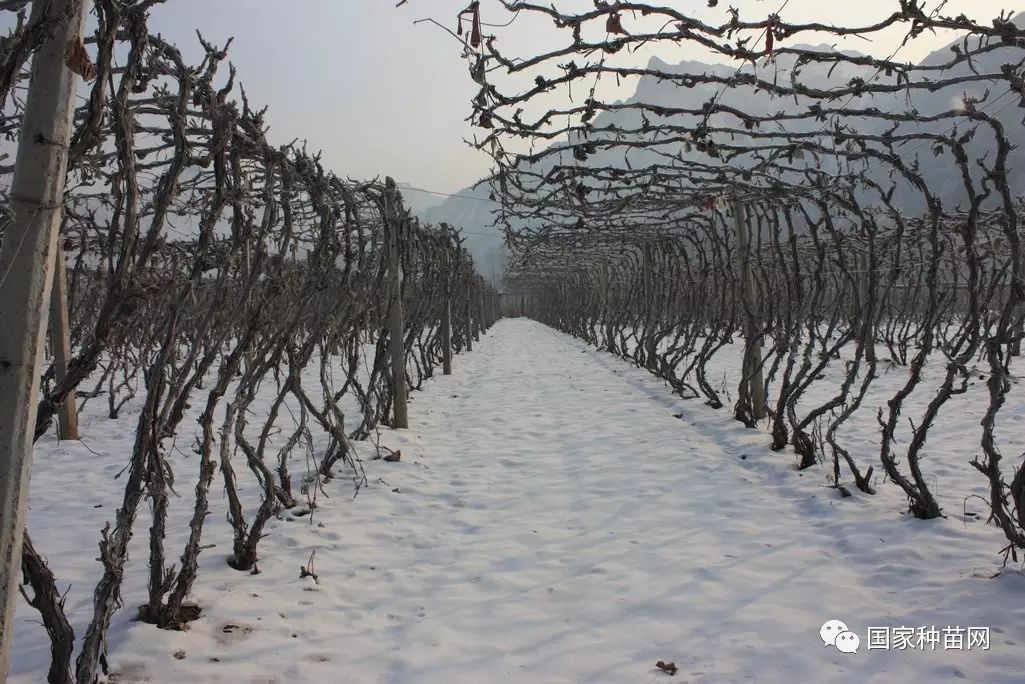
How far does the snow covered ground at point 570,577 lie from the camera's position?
6.14ft

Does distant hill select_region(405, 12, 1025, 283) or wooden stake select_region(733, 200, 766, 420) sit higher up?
distant hill select_region(405, 12, 1025, 283)

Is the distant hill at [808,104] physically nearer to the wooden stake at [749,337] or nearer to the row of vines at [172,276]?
the wooden stake at [749,337]

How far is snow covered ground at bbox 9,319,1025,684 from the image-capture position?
73.7 inches

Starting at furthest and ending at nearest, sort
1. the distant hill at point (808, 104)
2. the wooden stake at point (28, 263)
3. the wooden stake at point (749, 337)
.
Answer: the wooden stake at point (749, 337), the distant hill at point (808, 104), the wooden stake at point (28, 263)

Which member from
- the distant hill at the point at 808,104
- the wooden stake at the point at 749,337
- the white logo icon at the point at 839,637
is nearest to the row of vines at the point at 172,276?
the distant hill at the point at 808,104

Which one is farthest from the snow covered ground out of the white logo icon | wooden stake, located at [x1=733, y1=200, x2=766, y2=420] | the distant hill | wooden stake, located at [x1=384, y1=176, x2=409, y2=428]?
the distant hill

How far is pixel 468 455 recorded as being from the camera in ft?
14.6

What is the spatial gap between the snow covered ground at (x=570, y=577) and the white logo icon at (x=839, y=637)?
3cm

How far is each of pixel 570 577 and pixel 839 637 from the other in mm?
941

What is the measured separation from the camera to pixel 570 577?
2.48 m

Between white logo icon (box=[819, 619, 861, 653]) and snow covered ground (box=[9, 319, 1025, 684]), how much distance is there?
0.08ft

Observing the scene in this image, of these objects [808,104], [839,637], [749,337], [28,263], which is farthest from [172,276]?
[749,337]

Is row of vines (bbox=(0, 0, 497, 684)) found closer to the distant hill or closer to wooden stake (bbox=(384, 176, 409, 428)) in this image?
wooden stake (bbox=(384, 176, 409, 428))

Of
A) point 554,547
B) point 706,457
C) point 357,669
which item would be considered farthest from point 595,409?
point 357,669
